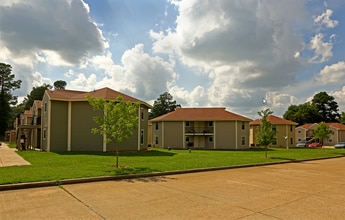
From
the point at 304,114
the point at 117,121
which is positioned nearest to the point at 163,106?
the point at 304,114

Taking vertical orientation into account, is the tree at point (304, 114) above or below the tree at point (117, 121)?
above

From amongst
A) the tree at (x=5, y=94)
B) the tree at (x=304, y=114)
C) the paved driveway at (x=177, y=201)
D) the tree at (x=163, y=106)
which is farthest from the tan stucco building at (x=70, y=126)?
the tree at (x=304, y=114)

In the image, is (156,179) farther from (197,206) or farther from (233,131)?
(233,131)

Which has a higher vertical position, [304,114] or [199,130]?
[304,114]

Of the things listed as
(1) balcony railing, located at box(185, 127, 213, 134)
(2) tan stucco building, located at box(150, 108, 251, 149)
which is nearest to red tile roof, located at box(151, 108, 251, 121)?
(2) tan stucco building, located at box(150, 108, 251, 149)

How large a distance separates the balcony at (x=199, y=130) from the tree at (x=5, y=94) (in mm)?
48704

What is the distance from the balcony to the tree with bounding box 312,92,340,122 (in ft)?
221

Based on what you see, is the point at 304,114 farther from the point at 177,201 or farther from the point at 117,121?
the point at 177,201

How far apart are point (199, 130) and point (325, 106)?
71.8 m

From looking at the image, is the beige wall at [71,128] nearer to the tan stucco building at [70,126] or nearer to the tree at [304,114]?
the tan stucco building at [70,126]

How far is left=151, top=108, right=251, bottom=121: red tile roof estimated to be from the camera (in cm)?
4403

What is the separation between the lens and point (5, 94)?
70812 millimetres

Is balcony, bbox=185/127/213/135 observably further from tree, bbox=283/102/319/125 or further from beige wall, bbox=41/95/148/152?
tree, bbox=283/102/319/125

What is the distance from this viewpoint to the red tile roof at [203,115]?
1734 inches
